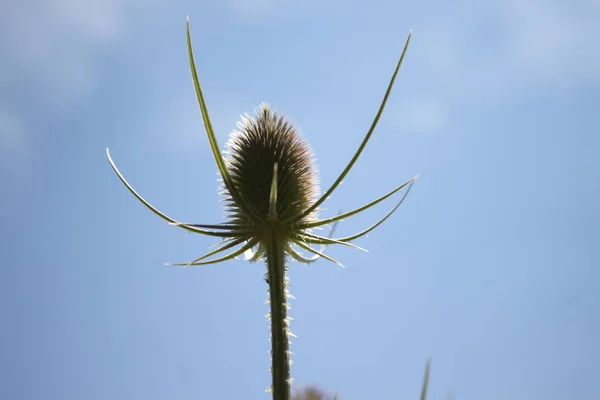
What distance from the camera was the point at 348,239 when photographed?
282cm

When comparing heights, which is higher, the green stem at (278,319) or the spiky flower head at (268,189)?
the spiky flower head at (268,189)

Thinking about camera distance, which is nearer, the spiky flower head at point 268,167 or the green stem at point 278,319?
the green stem at point 278,319

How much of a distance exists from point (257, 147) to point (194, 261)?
2.62ft

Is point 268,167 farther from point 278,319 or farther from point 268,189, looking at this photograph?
point 278,319

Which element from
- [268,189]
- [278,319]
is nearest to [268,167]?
[268,189]

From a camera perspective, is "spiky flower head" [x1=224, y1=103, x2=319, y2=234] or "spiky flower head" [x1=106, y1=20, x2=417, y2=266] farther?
"spiky flower head" [x1=224, y1=103, x2=319, y2=234]

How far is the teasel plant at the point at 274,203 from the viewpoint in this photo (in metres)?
2.34

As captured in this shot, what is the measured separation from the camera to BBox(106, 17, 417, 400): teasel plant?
7.69ft

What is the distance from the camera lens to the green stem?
229 centimetres

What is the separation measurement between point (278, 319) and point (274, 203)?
1.63 feet

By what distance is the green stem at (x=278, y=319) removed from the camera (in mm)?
2286

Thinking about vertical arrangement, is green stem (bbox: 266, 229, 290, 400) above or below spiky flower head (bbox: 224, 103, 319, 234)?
below

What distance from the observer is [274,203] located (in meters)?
2.46

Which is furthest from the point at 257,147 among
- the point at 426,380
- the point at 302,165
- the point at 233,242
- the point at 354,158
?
the point at 426,380
